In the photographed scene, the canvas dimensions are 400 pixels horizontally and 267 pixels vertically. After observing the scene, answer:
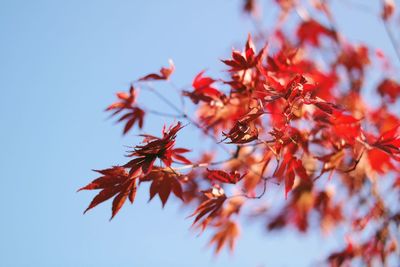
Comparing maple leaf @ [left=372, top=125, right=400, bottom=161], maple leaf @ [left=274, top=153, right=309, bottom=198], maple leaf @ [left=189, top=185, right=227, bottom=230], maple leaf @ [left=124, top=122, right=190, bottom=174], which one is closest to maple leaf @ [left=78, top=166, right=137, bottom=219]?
maple leaf @ [left=124, top=122, right=190, bottom=174]

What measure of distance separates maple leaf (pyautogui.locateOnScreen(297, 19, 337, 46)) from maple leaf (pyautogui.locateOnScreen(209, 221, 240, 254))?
5.06ft

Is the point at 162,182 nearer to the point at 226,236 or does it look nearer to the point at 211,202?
the point at 211,202

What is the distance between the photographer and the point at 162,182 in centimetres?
117

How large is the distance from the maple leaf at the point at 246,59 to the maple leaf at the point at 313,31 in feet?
5.88

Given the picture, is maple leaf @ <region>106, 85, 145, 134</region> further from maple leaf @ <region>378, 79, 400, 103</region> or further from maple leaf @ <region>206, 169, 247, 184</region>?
maple leaf @ <region>378, 79, 400, 103</region>

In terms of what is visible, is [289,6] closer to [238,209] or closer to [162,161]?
[238,209]

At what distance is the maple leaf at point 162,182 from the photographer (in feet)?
3.77

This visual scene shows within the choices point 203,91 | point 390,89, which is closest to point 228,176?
point 203,91

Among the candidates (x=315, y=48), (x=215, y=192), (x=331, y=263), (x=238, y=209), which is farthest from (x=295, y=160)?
(x=315, y=48)

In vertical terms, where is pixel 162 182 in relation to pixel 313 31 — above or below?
below

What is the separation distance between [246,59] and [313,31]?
1.96m

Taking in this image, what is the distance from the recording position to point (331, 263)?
2326mm

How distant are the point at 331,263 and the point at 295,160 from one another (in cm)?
145

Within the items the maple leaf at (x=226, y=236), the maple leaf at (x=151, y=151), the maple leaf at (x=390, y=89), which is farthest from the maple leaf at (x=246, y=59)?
the maple leaf at (x=390, y=89)
